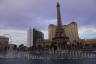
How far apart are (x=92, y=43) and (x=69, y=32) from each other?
105ft

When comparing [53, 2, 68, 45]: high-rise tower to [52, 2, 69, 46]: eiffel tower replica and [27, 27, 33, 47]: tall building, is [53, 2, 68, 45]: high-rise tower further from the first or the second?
[27, 27, 33, 47]: tall building

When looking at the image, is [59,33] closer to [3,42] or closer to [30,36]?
[30,36]

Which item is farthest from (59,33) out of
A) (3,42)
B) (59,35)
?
(3,42)

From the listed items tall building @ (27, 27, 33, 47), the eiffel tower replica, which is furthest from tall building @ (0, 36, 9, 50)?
the eiffel tower replica

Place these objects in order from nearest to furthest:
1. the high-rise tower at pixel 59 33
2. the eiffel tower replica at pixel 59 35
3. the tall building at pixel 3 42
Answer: the eiffel tower replica at pixel 59 35
the high-rise tower at pixel 59 33
the tall building at pixel 3 42

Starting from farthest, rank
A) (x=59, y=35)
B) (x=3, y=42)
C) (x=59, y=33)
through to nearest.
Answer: (x=59, y=33) < (x=3, y=42) < (x=59, y=35)

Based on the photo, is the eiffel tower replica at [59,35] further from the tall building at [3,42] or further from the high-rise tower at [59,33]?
the tall building at [3,42]

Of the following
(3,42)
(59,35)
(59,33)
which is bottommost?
(3,42)

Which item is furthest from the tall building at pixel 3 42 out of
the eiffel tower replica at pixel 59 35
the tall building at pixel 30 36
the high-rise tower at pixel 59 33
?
the high-rise tower at pixel 59 33

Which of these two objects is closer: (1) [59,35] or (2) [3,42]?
(1) [59,35]

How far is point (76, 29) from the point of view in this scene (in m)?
197

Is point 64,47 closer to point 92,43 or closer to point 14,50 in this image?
point 92,43

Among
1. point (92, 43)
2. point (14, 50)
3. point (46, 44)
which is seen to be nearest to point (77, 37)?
point (92, 43)

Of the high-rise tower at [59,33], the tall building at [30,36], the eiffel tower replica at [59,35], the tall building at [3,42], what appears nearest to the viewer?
the eiffel tower replica at [59,35]
